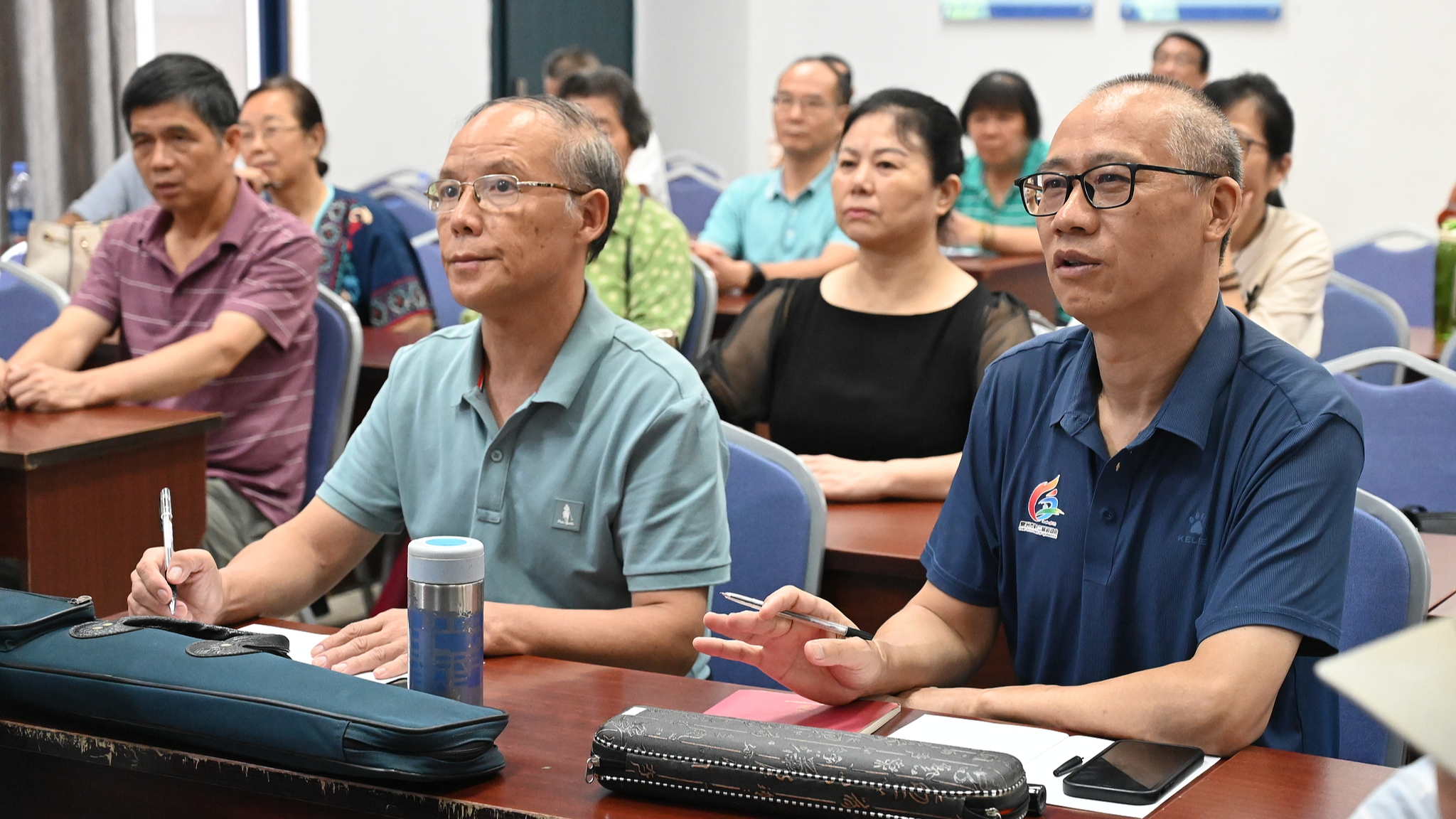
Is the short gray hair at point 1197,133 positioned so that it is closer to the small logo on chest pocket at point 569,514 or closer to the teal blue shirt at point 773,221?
the small logo on chest pocket at point 569,514

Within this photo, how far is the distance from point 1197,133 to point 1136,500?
38 centimetres

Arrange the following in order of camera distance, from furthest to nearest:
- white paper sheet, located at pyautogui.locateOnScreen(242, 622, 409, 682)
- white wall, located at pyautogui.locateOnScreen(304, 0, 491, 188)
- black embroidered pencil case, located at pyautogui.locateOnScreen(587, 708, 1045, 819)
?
white wall, located at pyautogui.locateOnScreen(304, 0, 491, 188)
white paper sheet, located at pyautogui.locateOnScreen(242, 622, 409, 682)
black embroidered pencil case, located at pyautogui.locateOnScreen(587, 708, 1045, 819)

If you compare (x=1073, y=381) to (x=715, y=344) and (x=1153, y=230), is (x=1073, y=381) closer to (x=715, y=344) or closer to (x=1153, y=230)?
(x=1153, y=230)

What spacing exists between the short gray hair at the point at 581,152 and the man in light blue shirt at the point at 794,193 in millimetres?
2963

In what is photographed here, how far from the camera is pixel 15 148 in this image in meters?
5.32

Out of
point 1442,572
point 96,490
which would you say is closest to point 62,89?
point 96,490

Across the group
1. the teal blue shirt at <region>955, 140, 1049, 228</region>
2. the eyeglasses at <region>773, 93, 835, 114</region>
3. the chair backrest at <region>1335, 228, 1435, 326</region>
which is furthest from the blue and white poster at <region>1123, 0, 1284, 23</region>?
the eyeglasses at <region>773, 93, 835, 114</region>

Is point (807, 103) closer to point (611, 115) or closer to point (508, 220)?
point (611, 115)

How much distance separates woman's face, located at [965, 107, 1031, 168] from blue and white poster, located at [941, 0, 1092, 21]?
198 centimetres

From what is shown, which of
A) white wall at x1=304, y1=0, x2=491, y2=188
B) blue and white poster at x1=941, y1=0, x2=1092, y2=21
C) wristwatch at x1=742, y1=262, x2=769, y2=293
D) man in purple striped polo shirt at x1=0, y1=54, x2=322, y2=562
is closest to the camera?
man in purple striped polo shirt at x1=0, y1=54, x2=322, y2=562

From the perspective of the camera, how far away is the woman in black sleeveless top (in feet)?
8.37

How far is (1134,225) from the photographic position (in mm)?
1446

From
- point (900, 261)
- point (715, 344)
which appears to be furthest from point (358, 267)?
point (900, 261)

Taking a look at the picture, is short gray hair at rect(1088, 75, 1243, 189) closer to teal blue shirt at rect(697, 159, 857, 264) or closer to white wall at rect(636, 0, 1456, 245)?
teal blue shirt at rect(697, 159, 857, 264)
